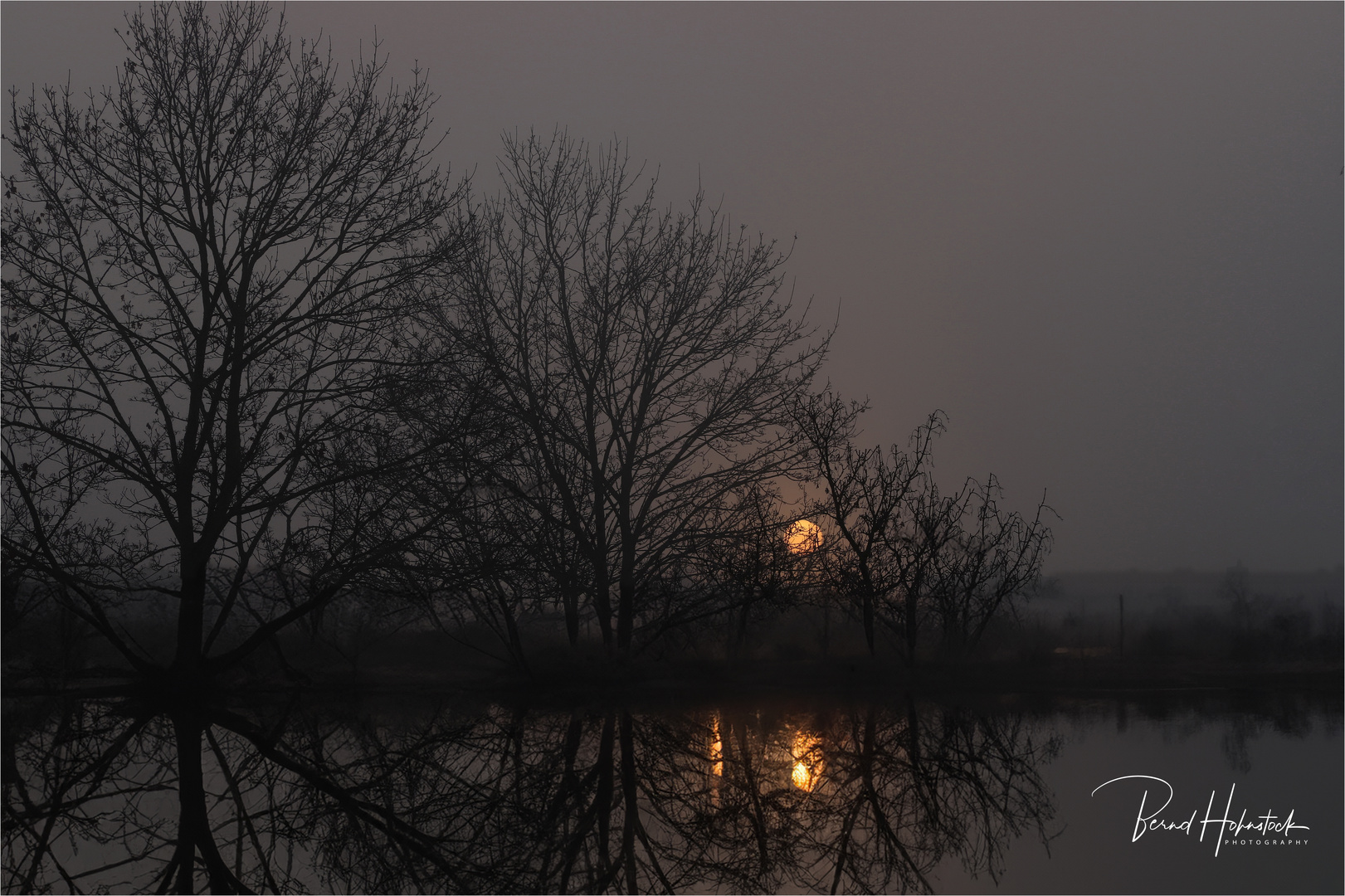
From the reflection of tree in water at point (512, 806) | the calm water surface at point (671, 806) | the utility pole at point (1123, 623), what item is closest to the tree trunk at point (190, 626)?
the calm water surface at point (671, 806)

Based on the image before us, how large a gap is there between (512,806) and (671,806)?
916 millimetres

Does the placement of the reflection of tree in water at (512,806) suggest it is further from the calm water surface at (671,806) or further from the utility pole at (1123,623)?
the utility pole at (1123,623)

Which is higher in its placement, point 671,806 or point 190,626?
point 190,626

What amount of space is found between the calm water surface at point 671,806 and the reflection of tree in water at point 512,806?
0.07 ft

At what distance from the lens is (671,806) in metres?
5.73

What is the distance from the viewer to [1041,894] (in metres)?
4.28

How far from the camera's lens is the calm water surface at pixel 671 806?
4566 millimetres

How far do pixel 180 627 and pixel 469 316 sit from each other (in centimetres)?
632

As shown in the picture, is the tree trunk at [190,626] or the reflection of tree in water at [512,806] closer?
the reflection of tree in water at [512,806]

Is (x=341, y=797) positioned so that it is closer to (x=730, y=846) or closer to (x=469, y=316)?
(x=730, y=846)

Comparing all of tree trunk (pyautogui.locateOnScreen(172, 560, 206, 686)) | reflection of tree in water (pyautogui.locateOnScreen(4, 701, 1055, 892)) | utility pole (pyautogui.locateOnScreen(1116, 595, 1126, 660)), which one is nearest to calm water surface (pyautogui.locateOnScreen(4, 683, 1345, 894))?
reflection of tree in water (pyautogui.locateOnScreen(4, 701, 1055, 892))

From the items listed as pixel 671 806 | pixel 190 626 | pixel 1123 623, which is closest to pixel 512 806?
pixel 671 806

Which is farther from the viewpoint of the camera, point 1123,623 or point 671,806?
point 1123,623

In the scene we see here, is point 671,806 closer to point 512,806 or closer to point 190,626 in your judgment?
point 512,806
